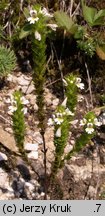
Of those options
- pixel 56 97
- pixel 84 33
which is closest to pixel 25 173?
pixel 56 97

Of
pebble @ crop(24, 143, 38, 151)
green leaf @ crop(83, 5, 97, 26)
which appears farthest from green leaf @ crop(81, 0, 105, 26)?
pebble @ crop(24, 143, 38, 151)

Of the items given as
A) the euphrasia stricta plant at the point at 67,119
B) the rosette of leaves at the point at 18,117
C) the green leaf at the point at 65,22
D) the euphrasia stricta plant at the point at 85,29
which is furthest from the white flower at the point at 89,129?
the green leaf at the point at 65,22

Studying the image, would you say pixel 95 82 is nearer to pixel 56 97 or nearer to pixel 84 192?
pixel 56 97

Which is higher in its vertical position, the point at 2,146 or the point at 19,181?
the point at 2,146

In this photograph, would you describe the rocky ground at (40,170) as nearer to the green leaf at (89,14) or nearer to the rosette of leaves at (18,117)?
the rosette of leaves at (18,117)
